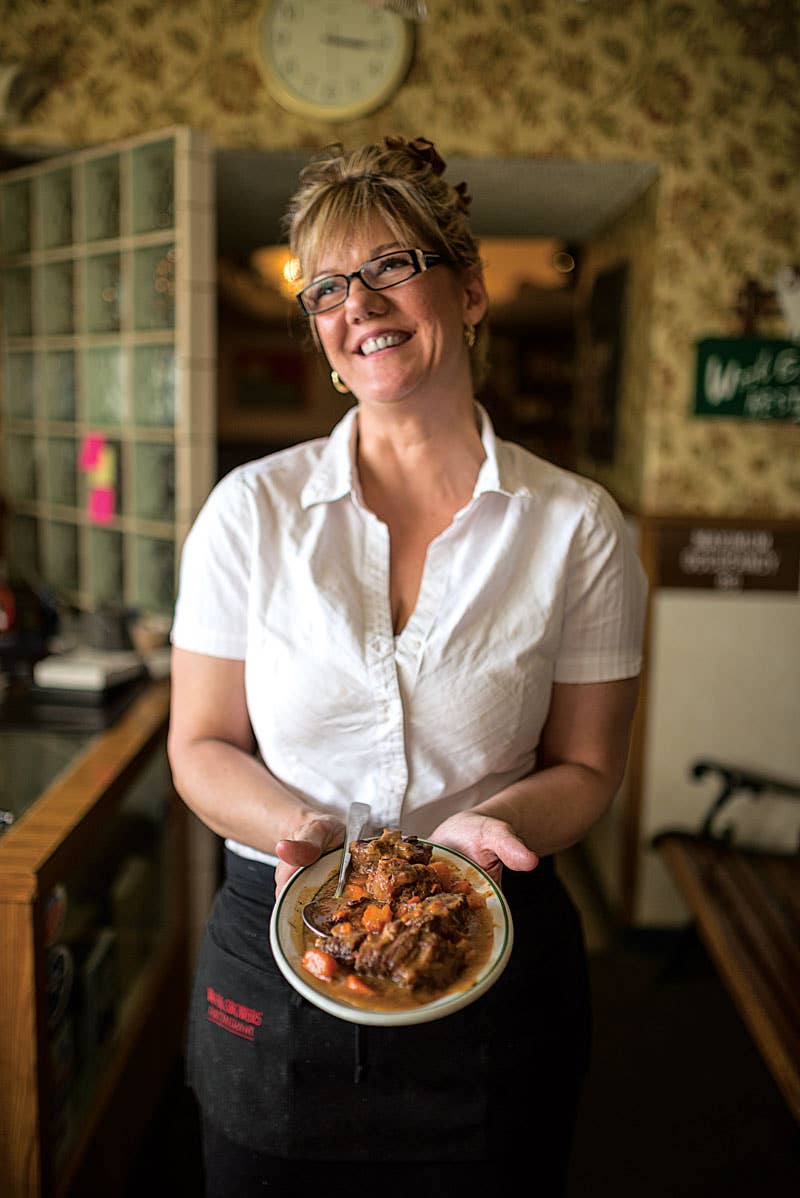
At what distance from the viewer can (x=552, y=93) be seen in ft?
9.31

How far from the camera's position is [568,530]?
130 centimetres

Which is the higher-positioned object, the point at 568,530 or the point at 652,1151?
the point at 568,530

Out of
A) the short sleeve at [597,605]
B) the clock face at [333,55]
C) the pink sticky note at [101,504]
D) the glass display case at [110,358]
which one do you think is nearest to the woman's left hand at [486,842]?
the short sleeve at [597,605]

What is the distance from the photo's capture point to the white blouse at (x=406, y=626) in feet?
4.09

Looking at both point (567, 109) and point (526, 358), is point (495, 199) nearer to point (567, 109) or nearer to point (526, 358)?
point (567, 109)

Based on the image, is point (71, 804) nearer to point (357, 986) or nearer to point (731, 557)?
point (357, 986)

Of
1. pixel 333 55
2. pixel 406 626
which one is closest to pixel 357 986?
pixel 406 626

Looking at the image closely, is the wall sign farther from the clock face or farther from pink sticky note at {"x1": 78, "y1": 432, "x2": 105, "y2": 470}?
pink sticky note at {"x1": 78, "y1": 432, "x2": 105, "y2": 470}

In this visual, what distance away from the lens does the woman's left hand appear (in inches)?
43.4

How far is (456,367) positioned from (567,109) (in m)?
1.88

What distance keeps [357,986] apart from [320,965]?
42 mm

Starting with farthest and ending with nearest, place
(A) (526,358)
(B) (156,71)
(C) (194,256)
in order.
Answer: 1. (A) (526,358)
2. (B) (156,71)
3. (C) (194,256)

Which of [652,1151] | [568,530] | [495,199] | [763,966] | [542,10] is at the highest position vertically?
[542,10]

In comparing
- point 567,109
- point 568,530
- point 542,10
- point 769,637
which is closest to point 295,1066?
point 568,530
